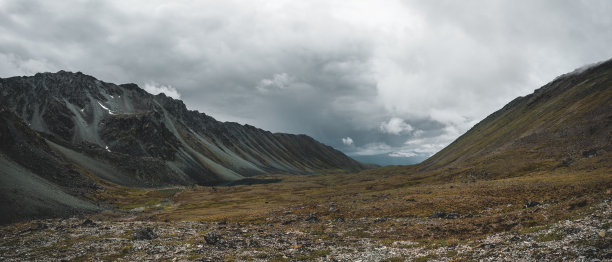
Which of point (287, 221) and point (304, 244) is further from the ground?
point (304, 244)

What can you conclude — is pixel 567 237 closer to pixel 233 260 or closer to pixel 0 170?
pixel 233 260

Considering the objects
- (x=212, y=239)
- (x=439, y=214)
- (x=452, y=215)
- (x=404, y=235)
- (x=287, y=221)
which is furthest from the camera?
(x=287, y=221)

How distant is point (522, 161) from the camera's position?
116125mm

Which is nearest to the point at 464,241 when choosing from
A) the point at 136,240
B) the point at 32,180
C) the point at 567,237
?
the point at 567,237

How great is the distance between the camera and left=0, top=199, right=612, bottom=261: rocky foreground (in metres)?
27.0

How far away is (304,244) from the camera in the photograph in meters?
43.4

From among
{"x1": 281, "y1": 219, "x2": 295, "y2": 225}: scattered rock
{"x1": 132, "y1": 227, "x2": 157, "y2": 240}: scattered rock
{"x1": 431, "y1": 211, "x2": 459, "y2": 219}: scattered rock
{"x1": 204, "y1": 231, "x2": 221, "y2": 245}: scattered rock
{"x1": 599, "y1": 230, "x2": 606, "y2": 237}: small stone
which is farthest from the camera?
{"x1": 281, "y1": 219, "x2": 295, "y2": 225}: scattered rock

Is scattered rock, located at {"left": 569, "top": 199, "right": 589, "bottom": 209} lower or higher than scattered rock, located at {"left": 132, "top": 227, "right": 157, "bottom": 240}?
higher

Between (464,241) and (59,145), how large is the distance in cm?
23426

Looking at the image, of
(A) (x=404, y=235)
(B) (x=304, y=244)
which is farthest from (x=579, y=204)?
(B) (x=304, y=244)

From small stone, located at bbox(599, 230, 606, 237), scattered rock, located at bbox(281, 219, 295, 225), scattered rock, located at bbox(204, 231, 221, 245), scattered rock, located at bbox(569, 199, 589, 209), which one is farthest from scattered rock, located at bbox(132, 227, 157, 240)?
scattered rock, located at bbox(569, 199, 589, 209)

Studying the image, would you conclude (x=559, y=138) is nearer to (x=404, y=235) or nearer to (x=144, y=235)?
(x=404, y=235)

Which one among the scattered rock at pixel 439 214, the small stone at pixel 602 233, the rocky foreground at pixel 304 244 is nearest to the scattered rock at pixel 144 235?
the rocky foreground at pixel 304 244

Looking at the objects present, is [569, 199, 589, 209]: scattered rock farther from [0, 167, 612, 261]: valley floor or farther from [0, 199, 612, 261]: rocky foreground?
[0, 199, 612, 261]: rocky foreground
